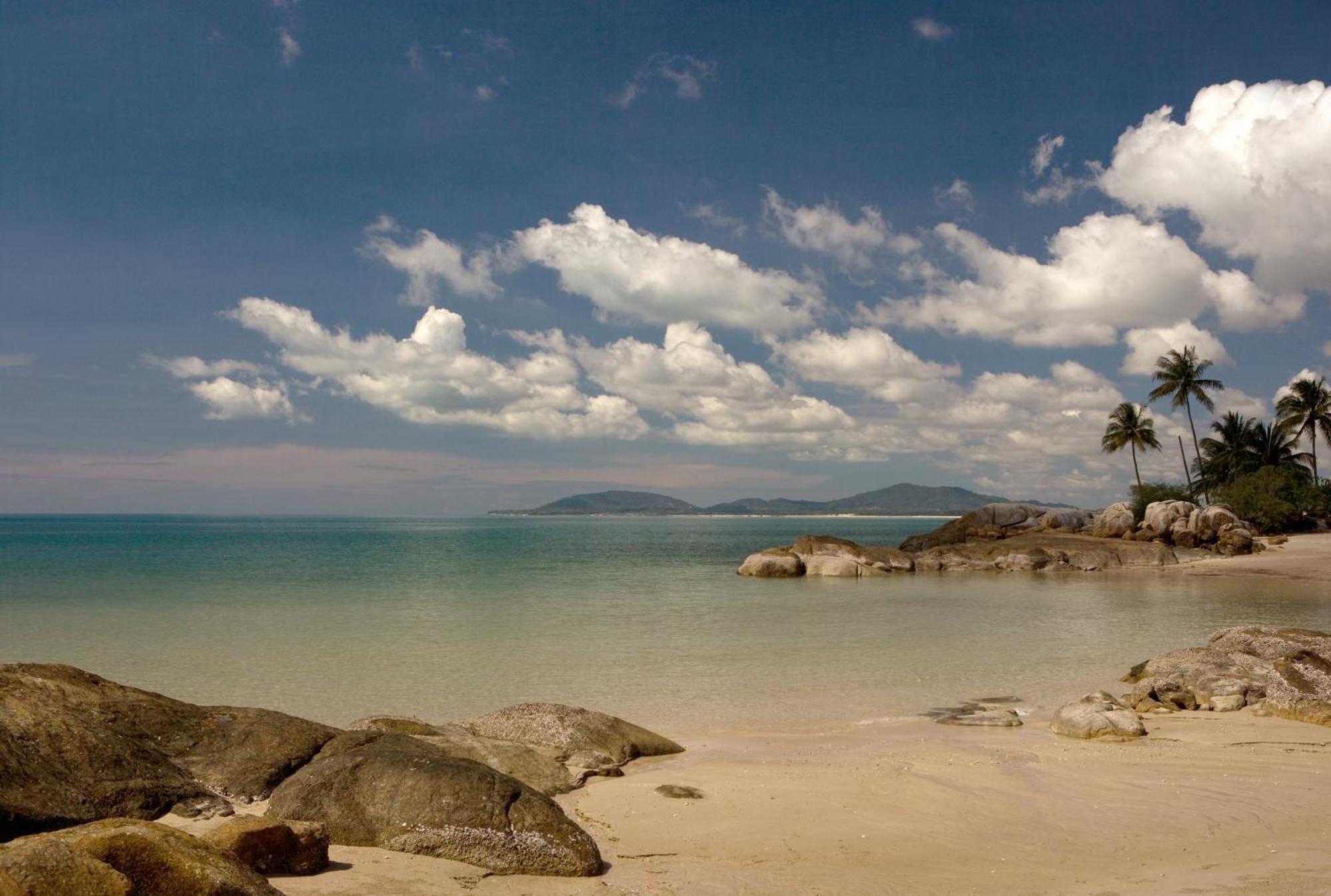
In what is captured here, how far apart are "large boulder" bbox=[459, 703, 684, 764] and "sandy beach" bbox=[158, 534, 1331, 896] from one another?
346 mm

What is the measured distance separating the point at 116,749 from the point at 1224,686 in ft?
56.8

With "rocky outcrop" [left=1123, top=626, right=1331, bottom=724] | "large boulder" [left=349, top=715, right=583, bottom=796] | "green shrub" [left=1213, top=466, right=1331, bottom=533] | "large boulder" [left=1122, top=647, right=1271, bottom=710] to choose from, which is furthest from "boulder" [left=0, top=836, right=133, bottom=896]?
"green shrub" [left=1213, top=466, right=1331, bottom=533]

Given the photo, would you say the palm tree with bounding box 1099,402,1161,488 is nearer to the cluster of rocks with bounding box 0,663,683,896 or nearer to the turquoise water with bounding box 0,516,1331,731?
the turquoise water with bounding box 0,516,1331,731

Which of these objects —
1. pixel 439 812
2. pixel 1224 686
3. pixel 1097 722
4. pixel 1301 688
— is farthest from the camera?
pixel 1224 686

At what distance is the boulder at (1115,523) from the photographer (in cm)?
5794

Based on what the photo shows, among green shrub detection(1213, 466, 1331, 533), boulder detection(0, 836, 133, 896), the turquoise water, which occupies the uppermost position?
green shrub detection(1213, 466, 1331, 533)

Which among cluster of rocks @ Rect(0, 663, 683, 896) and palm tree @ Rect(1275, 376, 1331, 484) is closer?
cluster of rocks @ Rect(0, 663, 683, 896)

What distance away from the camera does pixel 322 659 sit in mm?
21406

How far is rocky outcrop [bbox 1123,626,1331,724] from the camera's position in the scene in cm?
1414

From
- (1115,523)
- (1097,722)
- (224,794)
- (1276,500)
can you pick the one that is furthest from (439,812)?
(1276,500)

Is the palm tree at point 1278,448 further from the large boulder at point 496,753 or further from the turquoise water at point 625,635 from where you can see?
the large boulder at point 496,753

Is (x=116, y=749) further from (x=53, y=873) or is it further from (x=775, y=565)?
(x=775, y=565)

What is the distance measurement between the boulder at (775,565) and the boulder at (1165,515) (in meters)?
27.0

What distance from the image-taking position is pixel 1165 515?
188 ft
